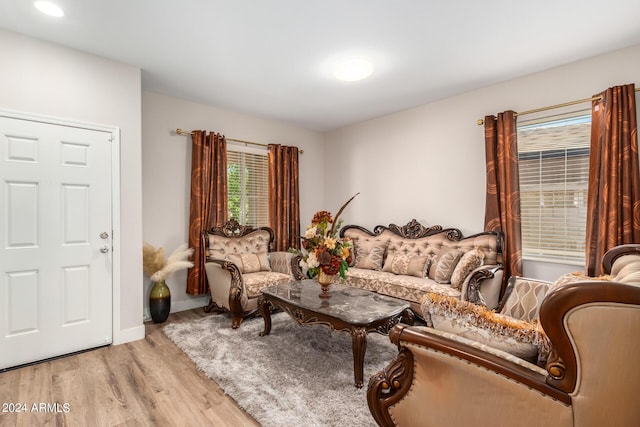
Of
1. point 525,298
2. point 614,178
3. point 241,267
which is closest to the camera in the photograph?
point 525,298

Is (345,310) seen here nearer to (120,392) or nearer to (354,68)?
(120,392)

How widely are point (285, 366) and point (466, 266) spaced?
2038 millimetres

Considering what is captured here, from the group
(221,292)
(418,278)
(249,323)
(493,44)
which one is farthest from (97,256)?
(493,44)

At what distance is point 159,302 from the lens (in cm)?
349

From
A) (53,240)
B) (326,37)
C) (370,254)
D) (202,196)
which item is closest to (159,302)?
(53,240)

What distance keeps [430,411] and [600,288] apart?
804 mm

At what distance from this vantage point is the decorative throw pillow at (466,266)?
316 cm

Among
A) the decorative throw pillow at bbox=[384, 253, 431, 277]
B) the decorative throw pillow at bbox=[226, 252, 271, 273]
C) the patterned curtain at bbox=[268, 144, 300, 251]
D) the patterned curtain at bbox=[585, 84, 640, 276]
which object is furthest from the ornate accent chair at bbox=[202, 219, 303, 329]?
the patterned curtain at bbox=[585, 84, 640, 276]

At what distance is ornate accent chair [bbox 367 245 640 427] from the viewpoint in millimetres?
924

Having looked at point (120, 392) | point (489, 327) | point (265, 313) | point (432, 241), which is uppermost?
point (432, 241)

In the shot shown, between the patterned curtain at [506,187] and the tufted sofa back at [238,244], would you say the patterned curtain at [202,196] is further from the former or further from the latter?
the patterned curtain at [506,187]

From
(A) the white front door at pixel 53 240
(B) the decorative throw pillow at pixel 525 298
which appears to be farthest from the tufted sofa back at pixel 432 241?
(A) the white front door at pixel 53 240

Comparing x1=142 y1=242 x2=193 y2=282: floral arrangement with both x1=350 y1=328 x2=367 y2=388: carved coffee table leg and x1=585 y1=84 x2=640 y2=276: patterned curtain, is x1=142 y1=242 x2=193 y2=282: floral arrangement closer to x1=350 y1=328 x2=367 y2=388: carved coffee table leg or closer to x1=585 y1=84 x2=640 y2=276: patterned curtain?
x1=350 y1=328 x2=367 y2=388: carved coffee table leg

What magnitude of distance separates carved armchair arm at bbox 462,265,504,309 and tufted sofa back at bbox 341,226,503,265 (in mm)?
242
